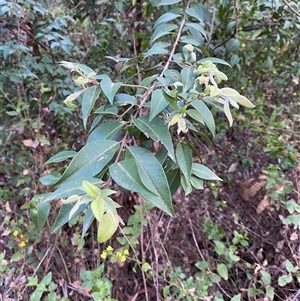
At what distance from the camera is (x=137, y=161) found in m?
0.53

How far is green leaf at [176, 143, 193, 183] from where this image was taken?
57 centimetres

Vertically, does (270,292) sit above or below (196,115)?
below

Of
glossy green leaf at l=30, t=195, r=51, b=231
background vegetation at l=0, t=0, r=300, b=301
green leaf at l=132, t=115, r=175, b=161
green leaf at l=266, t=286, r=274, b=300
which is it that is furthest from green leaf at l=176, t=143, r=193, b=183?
green leaf at l=266, t=286, r=274, b=300

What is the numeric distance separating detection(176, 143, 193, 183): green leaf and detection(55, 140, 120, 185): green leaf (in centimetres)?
12

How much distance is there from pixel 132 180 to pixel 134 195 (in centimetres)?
98

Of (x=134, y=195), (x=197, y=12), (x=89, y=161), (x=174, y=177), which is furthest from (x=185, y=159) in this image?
(x=134, y=195)

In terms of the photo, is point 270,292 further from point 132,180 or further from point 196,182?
point 132,180

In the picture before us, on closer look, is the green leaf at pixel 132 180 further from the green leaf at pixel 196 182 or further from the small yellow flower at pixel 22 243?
the small yellow flower at pixel 22 243

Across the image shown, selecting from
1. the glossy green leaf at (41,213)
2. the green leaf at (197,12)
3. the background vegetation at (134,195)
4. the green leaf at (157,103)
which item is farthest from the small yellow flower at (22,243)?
the green leaf at (197,12)

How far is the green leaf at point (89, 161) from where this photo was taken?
0.52m

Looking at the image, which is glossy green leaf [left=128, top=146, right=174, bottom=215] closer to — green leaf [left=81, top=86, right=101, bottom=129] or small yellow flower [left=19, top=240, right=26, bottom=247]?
green leaf [left=81, top=86, right=101, bottom=129]

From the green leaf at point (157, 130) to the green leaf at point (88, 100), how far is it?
9cm

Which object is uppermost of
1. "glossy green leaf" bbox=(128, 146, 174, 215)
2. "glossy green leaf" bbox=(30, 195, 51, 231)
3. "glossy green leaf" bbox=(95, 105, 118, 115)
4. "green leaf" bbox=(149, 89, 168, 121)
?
"green leaf" bbox=(149, 89, 168, 121)

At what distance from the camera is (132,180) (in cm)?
48
